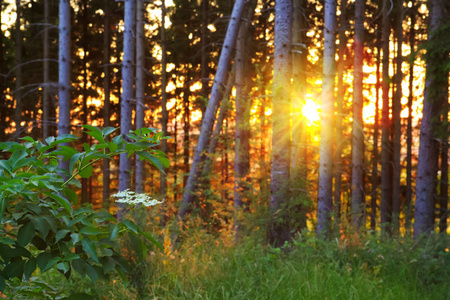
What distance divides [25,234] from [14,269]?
0.75 ft

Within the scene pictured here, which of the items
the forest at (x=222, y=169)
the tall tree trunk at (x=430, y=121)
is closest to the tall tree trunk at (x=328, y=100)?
the forest at (x=222, y=169)

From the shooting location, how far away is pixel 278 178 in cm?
803

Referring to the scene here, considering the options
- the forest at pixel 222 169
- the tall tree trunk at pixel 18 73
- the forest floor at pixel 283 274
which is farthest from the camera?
the tall tree trunk at pixel 18 73

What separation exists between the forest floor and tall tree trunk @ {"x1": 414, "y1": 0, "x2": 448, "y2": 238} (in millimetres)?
4729

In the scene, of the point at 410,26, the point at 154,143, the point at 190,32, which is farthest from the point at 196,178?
the point at 410,26

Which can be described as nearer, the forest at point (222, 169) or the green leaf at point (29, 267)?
the green leaf at point (29, 267)

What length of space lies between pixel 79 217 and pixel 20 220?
0.26 metres

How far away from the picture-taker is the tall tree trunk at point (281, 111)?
7948 millimetres

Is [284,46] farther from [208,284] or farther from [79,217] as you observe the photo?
[79,217]

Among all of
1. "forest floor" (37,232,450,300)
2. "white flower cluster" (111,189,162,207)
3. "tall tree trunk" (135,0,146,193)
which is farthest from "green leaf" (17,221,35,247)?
"tall tree trunk" (135,0,146,193)

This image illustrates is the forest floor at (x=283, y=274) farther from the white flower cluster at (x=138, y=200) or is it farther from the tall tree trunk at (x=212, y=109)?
the tall tree trunk at (x=212, y=109)

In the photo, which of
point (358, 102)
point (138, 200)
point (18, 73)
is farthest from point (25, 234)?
point (18, 73)

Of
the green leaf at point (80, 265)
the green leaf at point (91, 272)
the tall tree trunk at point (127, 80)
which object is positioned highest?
the tall tree trunk at point (127, 80)

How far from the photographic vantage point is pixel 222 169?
1268cm
